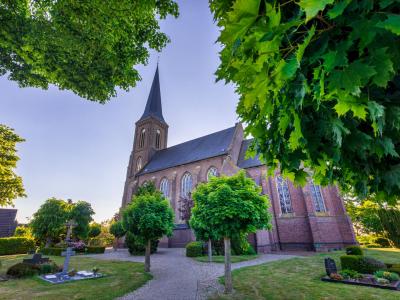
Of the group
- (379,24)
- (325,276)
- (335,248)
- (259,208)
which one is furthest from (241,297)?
(335,248)

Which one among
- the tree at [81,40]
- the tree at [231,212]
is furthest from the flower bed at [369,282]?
the tree at [81,40]

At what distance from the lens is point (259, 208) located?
23.0 feet

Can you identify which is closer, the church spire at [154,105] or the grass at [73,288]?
the grass at [73,288]

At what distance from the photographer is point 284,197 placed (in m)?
20.5

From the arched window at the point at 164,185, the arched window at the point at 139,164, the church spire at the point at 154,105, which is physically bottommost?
the arched window at the point at 164,185

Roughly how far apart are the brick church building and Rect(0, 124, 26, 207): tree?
14.7 meters

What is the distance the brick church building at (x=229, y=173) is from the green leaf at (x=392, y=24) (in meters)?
8.27

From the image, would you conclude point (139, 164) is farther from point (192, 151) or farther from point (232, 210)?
point (232, 210)

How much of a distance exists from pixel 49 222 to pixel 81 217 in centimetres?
359

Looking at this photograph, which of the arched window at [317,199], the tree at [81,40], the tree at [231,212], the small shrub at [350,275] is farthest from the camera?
the arched window at [317,199]

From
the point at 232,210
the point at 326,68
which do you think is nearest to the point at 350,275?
the point at 232,210

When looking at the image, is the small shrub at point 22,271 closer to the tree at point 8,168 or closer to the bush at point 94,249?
the tree at point 8,168

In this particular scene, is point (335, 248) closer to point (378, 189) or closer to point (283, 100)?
point (378, 189)

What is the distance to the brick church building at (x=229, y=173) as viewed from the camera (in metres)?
18.2
